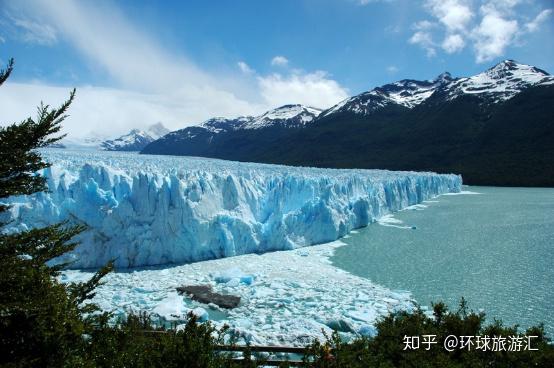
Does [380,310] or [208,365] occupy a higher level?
[208,365]

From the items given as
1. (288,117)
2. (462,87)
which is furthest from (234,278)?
(288,117)

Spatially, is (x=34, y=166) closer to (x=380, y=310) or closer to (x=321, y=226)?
(x=380, y=310)

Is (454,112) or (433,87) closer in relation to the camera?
(454,112)

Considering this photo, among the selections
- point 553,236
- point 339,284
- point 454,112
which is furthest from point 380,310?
point 454,112

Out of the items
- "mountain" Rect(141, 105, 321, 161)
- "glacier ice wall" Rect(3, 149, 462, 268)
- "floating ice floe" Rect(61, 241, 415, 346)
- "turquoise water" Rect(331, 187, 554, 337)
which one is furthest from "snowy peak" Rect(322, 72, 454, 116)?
"floating ice floe" Rect(61, 241, 415, 346)

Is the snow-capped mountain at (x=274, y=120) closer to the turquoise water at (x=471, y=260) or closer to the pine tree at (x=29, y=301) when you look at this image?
the turquoise water at (x=471, y=260)

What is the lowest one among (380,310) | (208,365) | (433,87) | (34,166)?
(380,310)

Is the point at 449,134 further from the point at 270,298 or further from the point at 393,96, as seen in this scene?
the point at 270,298
